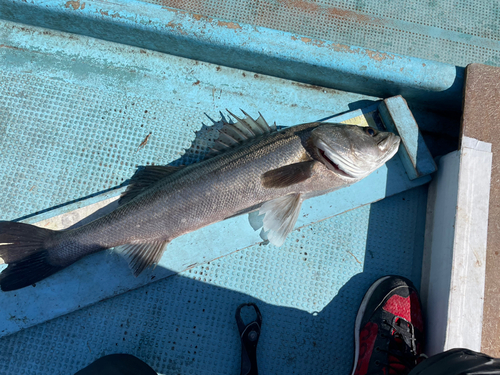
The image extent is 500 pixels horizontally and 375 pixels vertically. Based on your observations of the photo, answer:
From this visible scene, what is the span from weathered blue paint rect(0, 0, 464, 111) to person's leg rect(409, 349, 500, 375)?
253 cm

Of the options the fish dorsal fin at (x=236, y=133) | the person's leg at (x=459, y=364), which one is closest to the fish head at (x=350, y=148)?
the fish dorsal fin at (x=236, y=133)

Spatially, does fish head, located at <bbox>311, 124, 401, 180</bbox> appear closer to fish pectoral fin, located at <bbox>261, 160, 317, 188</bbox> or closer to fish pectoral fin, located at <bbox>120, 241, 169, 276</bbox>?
fish pectoral fin, located at <bbox>261, 160, 317, 188</bbox>

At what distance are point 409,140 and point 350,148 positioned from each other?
0.86 meters

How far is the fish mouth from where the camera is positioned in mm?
2896

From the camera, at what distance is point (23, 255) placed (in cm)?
284

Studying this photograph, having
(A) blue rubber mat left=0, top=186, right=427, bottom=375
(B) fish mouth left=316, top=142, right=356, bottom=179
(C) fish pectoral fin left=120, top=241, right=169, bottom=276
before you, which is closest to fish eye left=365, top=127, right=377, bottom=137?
(B) fish mouth left=316, top=142, right=356, bottom=179

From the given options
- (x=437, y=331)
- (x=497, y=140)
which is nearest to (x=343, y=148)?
(x=497, y=140)

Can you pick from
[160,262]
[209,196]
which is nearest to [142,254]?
[160,262]

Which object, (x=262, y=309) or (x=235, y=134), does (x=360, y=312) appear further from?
(x=235, y=134)

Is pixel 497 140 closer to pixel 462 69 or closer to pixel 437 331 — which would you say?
pixel 462 69

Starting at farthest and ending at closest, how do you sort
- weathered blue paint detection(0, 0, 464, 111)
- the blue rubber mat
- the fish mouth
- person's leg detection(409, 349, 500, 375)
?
weathered blue paint detection(0, 0, 464, 111) → the blue rubber mat → the fish mouth → person's leg detection(409, 349, 500, 375)

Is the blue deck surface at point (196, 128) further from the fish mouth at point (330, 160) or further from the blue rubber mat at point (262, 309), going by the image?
the fish mouth at point (330, 160)

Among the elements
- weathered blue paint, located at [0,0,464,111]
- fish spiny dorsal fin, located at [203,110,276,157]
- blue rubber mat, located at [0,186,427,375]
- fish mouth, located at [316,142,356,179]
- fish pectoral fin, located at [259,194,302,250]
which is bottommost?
blue rubber mat, located at [0,186,427,375]

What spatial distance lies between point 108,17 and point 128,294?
282 centimetres
